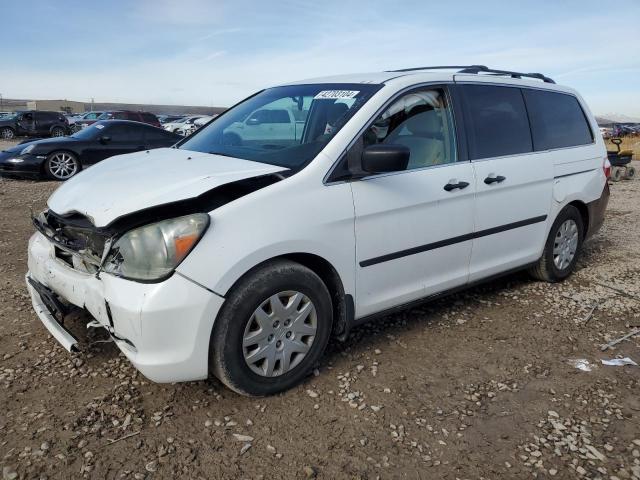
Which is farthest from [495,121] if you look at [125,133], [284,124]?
[125,133]

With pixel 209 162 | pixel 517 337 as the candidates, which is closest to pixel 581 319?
pixel 517 337

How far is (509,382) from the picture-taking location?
3.04 m

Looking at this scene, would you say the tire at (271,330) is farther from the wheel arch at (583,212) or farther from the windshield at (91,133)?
the windshield at (91,133)

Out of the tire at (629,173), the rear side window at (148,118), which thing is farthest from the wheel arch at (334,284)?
the rear side window at (148,118)

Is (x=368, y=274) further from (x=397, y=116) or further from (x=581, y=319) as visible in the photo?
(x=581, y=319)

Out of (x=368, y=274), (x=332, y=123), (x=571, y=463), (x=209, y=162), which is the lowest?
(x=571, y=463)

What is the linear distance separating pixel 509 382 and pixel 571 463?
715 millimetres

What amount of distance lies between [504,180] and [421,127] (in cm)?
81

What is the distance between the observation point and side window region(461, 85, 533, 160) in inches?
144

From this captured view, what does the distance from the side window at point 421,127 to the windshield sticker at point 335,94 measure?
263mm

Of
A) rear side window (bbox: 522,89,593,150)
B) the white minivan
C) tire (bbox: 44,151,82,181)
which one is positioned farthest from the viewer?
tire (bbox: 44,151,82,181)

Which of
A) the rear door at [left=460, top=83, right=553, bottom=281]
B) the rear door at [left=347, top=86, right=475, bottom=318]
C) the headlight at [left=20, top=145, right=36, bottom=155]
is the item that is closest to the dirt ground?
the rear door at [left=347, top=86, right=475, bottom=318]

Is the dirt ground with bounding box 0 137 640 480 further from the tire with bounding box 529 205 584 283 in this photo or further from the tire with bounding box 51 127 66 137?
the tire with bounding box 51 127 66 137

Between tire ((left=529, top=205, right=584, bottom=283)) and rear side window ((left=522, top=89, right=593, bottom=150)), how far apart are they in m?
0.63
